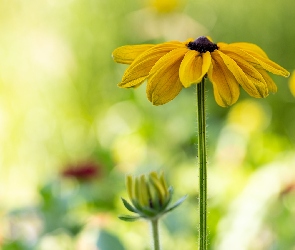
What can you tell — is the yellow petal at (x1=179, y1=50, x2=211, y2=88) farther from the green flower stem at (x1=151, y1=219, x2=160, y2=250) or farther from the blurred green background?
the blurred green background

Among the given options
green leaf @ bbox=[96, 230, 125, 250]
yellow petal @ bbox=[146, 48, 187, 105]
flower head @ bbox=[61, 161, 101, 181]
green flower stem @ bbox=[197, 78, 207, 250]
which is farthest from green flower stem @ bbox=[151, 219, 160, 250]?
flower head @ bbox=[61, 161, 101, 181]

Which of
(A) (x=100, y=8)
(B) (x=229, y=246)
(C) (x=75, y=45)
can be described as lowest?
(B) (x=229, y=246)

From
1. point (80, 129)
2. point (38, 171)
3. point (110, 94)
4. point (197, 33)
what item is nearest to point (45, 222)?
point (38, 171)

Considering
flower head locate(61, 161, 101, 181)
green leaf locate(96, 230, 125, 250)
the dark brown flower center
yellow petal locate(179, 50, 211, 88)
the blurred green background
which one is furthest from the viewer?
flower head locate(61, 161, 101, 181)

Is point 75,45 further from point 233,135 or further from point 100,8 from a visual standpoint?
point 233,135

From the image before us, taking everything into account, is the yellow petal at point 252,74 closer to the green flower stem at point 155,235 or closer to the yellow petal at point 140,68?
the yellow petal at point 140,68
